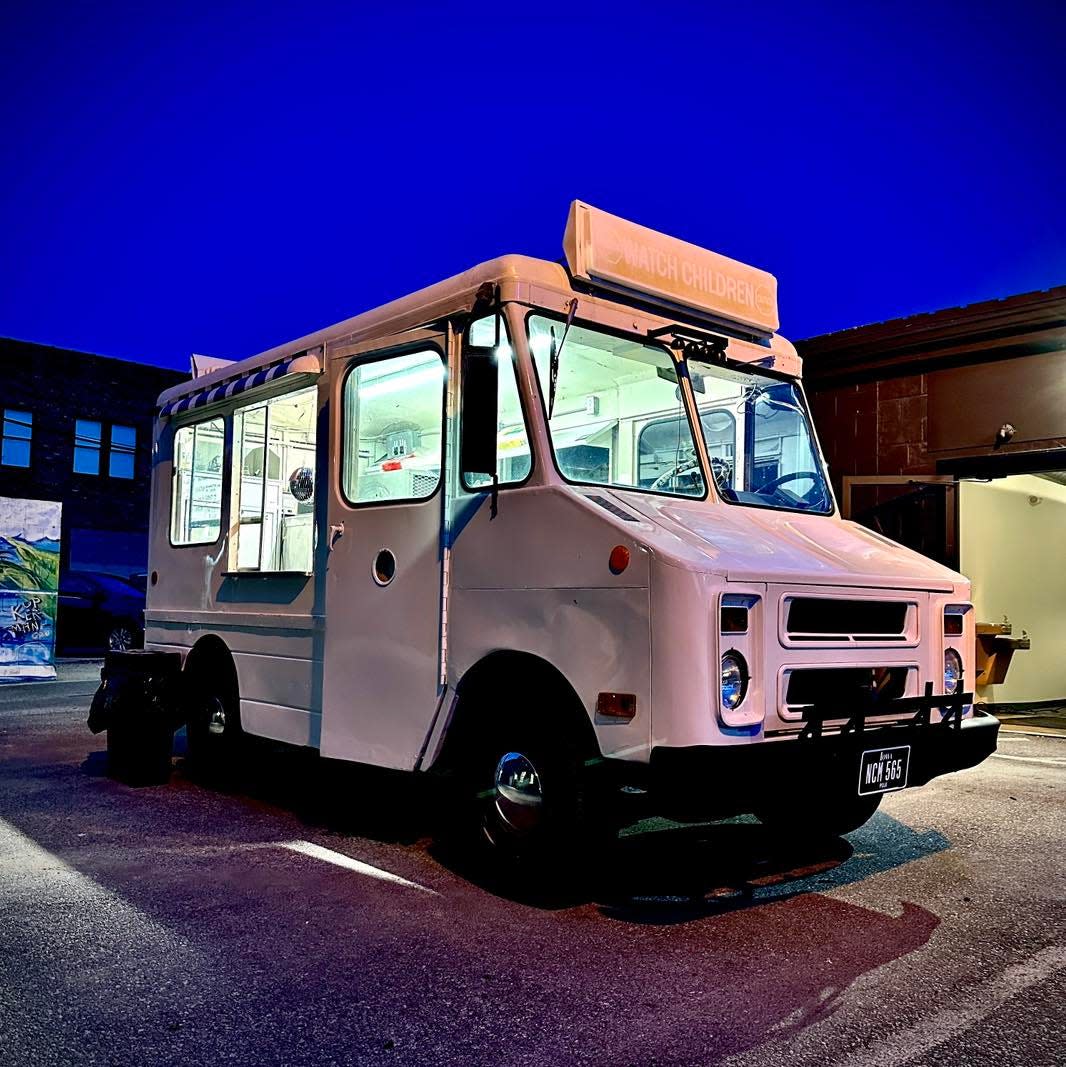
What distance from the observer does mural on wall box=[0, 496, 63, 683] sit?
554 inches

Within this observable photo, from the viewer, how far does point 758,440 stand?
5.79 m

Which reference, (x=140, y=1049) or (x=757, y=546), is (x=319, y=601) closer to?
(x=757, y=546)

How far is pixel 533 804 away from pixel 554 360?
2.02 m

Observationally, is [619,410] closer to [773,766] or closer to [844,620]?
[844,620]

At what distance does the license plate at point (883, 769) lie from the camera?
4.43m

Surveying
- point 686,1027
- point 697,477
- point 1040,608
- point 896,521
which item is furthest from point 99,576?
point 686,1027

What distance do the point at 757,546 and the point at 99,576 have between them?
17.9m

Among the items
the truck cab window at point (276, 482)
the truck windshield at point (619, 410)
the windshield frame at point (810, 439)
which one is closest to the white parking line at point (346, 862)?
the truck cab window at point (276, 482)

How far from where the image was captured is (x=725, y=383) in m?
5.70

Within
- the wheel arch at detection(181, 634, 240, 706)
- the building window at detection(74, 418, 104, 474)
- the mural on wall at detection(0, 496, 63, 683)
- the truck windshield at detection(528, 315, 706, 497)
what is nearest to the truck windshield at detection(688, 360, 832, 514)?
the truck windshield at detection(528, 315, 706, 497)

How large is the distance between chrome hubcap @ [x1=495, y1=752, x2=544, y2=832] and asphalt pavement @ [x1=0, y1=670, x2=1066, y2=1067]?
33cm

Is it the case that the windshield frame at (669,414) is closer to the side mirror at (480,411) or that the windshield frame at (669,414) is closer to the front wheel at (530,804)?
the side mirror at (480,411)

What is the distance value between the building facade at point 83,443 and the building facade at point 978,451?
2186 centimetres

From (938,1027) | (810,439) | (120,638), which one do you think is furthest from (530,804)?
(120,638)
